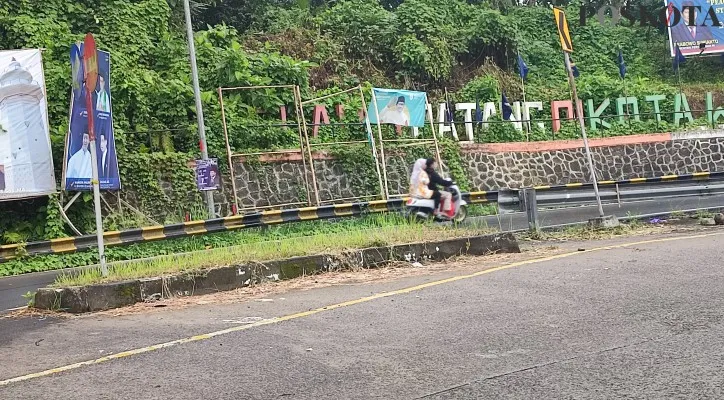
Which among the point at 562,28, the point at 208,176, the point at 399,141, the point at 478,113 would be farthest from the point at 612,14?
the point at 208,176

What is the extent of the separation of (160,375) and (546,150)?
22.1 m

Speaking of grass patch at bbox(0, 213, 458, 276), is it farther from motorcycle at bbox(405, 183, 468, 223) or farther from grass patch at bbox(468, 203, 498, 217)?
grass patch at bbox(468, 203, 498, 217)

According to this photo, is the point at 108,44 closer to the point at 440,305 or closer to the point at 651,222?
the point at 651,222

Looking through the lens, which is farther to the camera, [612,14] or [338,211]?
[612,14]

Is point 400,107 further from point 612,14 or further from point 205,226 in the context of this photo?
point 612,14

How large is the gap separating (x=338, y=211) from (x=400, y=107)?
4825mm

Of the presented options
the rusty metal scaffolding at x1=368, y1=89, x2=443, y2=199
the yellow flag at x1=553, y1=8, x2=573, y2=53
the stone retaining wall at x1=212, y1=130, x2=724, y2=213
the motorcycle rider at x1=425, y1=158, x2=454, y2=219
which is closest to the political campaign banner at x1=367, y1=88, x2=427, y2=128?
the rusty metal scaffolding at x1=368, y1=89, x2=443, y2=199

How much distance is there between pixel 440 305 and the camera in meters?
7.32

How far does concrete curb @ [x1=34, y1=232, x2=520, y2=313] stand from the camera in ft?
26.7

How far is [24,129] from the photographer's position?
53.0 ft

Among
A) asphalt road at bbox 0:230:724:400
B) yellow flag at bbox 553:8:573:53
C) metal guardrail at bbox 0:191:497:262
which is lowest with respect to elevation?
asphalt road at bbox 0:230:724:400

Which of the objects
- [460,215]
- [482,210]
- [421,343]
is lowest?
[482,210]

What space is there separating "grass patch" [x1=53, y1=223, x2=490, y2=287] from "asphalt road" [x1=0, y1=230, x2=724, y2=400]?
1.04 m

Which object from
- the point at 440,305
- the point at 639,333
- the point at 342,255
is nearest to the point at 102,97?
the point at 342,255
